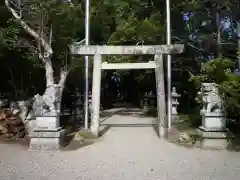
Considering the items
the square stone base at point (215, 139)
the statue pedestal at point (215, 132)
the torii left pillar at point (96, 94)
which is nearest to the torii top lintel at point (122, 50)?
the torii left pillar at point (96, 94)

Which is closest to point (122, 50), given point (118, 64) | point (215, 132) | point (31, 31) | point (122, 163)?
point (118, 64)

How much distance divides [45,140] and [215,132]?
4.86 meters

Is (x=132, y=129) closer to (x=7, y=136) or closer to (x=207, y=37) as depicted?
(x=7, y=136)

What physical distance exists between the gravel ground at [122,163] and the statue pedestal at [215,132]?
0.36 metres

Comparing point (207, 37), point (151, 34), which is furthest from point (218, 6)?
point (151, 34)

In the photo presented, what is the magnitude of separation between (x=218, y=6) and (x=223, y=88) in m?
9.66

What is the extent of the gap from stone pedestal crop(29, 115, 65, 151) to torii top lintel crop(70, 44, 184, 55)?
2800 mm

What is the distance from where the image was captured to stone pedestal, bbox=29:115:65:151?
937cm

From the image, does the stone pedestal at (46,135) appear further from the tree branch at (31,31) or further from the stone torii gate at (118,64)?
the tree branch at (31,31)

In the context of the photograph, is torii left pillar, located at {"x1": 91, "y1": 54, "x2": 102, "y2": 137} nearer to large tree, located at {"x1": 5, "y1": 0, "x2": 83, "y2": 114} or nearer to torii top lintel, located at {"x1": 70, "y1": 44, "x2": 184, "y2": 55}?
torii top lintel, located at {"x1": 70, "y1": 44, "x2": 184, "y2": 55}

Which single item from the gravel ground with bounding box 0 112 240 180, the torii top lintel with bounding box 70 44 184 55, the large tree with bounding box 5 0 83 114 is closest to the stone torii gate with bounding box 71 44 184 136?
the torii top lintel with bounding box 70 44 184 55

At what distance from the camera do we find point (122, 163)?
25.1 feet

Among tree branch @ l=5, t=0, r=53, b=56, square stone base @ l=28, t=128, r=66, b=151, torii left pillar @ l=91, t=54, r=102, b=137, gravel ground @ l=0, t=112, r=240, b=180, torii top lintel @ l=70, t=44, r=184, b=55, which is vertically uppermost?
tree branch @ l=5, t=0, r=53, b=56

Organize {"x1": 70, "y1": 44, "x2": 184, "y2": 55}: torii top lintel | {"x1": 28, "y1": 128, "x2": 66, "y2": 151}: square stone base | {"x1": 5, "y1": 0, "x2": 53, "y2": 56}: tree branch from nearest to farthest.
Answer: {"x1": 28, "y1": 128, "x2": 66, "y2": 151}: square stone base → {"x1": 70, "y1": 44, "x2": 184, "y2": 55}: torii top lintel → {"x1": 5, "y1": 0, "x2": 53, "y2": 56}: tree branch
